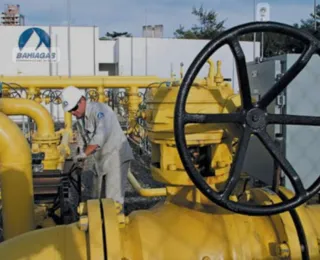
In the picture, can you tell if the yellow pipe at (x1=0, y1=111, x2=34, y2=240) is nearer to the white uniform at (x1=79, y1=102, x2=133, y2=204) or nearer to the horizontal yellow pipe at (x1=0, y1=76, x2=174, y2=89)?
the white uniform at (x1=79, y1=102, x2=133, y2=204)

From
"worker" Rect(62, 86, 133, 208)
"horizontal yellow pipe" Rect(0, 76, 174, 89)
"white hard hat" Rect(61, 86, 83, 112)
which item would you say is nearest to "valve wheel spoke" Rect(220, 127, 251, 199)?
"worker" Rect(62, 86, 133, 208)

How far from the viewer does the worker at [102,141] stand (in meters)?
3.44

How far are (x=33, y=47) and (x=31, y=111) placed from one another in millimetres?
14479

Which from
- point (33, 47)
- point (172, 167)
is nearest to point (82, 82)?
point (172, 167)

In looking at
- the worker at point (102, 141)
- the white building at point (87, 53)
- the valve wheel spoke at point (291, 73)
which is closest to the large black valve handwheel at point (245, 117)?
the valve wheel spoke at point (291, 73)

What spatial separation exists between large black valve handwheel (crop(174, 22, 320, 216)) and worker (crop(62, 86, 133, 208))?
6.65 feet

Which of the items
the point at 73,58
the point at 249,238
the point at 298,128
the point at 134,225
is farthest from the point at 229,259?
the point at 73,58

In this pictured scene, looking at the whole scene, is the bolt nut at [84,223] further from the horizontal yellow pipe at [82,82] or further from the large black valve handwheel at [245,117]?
the horizontal yellow pipe at [82,82]

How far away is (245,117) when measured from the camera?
1.46 m

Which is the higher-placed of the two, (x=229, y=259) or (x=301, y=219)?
(x=301, y=219)

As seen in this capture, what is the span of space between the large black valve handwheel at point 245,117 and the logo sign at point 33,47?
16.1 meters

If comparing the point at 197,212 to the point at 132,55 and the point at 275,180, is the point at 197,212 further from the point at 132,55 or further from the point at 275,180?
the point at 132,55

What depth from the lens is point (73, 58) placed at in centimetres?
1744

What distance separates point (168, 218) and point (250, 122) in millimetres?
572
